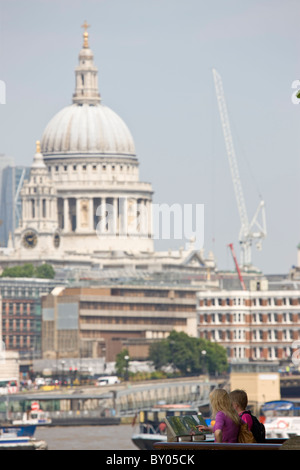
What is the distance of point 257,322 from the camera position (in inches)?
5674

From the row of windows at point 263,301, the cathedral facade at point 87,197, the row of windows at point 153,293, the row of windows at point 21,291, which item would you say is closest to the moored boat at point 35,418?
the row of windows at point 263,301

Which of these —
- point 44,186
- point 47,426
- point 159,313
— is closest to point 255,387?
point 47,426

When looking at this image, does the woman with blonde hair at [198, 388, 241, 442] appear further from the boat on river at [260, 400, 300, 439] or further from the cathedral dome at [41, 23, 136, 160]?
the cathedral dome at [41, 23, 136, 160]

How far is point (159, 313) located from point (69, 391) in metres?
42.3

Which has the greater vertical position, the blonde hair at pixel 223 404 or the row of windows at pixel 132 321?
the row of windows at pixel 132 321

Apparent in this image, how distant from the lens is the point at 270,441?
11.6 meters

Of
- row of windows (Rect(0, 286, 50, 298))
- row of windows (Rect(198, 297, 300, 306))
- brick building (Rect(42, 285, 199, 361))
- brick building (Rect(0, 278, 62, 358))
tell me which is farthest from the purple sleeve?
row of windows (Rect(0, 286, 50, 298))

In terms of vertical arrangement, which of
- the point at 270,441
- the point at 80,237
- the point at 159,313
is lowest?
the point at 270,441

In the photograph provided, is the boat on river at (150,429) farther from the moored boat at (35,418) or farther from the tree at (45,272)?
the tree at (45,272)

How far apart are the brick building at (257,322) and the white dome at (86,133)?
49153mm

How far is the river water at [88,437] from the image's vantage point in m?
70.3

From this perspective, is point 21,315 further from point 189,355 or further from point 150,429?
point 150,429

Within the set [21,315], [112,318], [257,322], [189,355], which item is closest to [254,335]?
[257,322]

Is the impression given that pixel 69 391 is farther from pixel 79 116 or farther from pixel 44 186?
pixel 79 116
